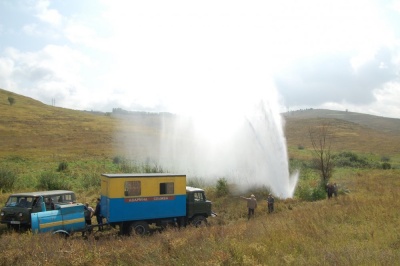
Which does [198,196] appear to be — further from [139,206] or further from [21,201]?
[21,201]

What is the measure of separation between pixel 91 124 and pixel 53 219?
88.6m

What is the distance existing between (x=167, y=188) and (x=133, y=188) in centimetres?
186

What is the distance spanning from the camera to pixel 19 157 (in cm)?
5544

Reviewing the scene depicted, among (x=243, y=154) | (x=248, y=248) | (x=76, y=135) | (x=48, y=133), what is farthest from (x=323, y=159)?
(x=48, y=133)

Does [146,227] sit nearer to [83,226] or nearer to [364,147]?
[83,226]

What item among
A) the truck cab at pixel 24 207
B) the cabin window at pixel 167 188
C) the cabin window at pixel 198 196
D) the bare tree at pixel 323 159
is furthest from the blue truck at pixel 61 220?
the bare tree at pixel 323 159

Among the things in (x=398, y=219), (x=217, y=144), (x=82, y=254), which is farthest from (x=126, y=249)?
(x=217, y=144)

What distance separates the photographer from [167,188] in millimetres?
18375

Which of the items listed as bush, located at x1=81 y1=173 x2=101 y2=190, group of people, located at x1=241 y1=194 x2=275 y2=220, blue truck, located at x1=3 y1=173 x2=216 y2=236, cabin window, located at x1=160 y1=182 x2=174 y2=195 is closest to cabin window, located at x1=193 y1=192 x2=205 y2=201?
Answer: blue truck, located at x1=3 y1=173 x2=216 y2=236

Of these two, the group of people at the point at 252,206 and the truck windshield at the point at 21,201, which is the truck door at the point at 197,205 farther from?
the truck windshield at the point at 21,201

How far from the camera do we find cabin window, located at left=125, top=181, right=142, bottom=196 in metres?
17.3

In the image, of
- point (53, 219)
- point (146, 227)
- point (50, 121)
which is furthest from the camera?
point (50, 121)

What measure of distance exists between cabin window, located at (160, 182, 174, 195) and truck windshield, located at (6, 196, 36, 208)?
6.50 m

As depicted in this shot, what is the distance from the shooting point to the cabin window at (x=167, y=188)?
59.9 ft
